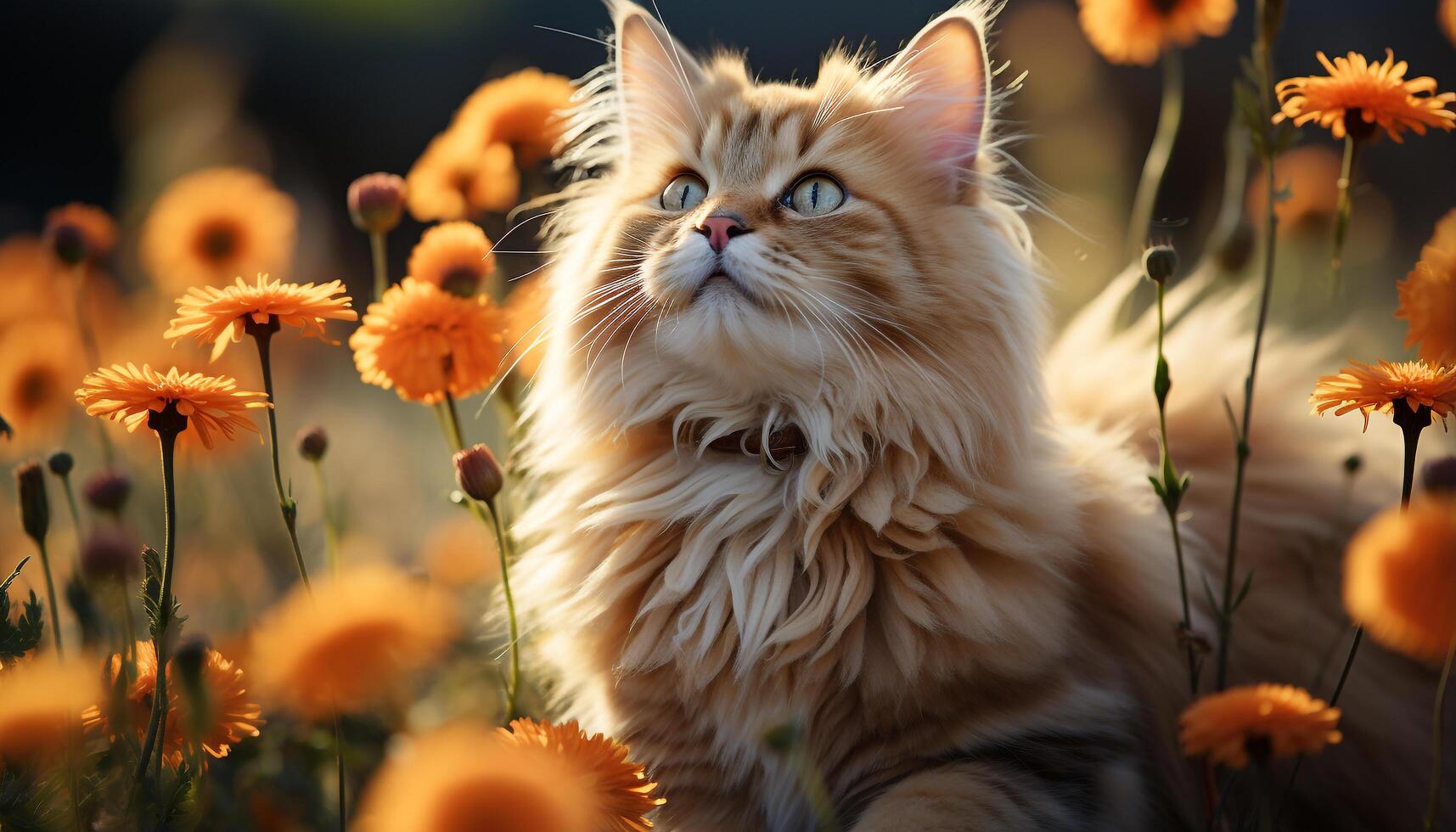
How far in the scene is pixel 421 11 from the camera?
4.29 metres

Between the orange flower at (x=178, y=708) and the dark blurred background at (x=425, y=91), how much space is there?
135 centimetres

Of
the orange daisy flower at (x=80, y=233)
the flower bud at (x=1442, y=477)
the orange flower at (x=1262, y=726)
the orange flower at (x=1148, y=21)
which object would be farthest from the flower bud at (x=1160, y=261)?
the orange daisy flower at (x=80, y=233)

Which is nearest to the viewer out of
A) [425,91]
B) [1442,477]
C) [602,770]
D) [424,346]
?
[602,770]

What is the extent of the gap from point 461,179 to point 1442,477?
1.41m

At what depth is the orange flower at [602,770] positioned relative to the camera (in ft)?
2.92

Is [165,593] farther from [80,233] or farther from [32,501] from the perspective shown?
[80,233]

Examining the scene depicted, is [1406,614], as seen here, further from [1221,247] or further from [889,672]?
[1221,247]

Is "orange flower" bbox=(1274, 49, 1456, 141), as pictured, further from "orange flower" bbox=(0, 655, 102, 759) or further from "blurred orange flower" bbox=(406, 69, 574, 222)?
"orange flower" bbox=(0, 655, 102, 759)

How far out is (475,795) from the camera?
649mm

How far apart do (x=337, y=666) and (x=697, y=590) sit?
658 millimetres

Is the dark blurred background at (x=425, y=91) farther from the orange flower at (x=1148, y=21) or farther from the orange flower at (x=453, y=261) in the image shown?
the orange flower at (x=453, y=261)

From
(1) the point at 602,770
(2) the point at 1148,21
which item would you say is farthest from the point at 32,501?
(2) the point at 1148,21

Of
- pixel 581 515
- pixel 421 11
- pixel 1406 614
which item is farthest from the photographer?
pixel 421 11

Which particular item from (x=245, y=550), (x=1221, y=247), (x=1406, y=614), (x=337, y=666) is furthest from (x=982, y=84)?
(x=245, y=550)
